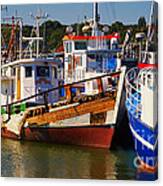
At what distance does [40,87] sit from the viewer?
364 centimetres

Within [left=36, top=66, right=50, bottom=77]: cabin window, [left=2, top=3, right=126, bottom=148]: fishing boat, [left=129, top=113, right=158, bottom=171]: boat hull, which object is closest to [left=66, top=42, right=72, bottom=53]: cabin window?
[left=2, top=3, right=126, bottom=148]: fishing boat

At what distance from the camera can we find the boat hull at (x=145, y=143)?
3.46m

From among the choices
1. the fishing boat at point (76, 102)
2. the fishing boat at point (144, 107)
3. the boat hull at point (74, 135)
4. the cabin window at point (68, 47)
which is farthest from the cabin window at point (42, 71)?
the fishing boat at point (144, 107)

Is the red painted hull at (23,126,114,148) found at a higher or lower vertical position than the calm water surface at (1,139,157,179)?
higher

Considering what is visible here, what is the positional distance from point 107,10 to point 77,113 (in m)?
0.51

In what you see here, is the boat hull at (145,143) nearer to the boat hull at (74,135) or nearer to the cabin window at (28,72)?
the boat hull at (74,135)

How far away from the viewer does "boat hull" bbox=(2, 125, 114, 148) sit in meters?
3.59

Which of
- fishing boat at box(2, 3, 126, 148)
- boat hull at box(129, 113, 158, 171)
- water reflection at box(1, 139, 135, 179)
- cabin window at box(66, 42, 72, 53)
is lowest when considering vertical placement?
water reflection at box(1, 139, 135, 179)

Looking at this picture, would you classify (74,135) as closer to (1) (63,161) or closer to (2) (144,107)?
(1) (63,161)

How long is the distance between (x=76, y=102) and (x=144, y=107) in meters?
0.34

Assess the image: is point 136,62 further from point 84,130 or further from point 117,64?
point 84,130

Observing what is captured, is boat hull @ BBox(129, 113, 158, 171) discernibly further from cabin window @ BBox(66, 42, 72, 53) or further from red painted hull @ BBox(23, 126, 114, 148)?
cabin window @ BBox(66, 42, 72, 53)

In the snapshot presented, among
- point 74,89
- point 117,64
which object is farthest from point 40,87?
point 117,64

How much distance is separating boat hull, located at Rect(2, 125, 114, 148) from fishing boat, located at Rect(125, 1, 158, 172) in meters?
0.14
